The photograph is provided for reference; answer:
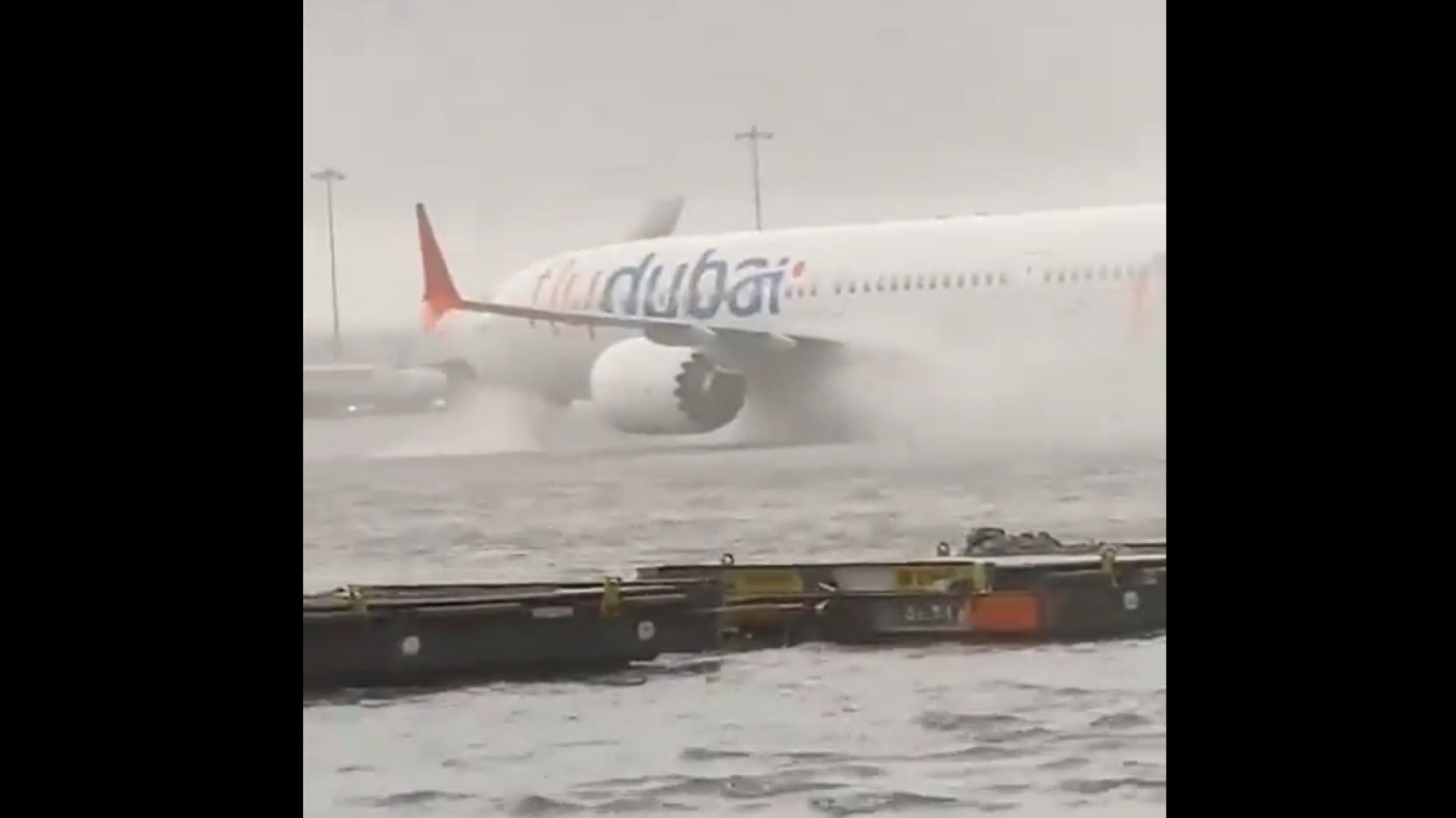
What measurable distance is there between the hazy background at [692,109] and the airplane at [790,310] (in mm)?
41

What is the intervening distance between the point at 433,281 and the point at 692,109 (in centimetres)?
44

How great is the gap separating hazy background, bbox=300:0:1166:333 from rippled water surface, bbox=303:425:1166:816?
12.3 inches

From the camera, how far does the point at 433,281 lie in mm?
2467

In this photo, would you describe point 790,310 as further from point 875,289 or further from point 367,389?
point 367,389

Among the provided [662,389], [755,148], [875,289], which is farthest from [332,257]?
[875,289]

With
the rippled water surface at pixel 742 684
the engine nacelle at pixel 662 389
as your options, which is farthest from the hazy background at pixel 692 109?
the rippled water surface at pixel 742 684

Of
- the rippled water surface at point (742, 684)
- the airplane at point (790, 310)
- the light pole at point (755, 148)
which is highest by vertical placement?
the light pole at point (755, 148)

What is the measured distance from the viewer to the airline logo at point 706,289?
250cm

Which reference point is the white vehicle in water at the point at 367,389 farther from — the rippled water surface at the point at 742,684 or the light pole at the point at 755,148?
the light pole at the point at 755,148

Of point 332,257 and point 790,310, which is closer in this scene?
point 332,257
